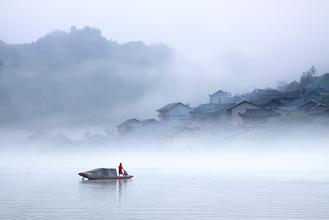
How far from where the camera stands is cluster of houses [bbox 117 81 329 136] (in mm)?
125562

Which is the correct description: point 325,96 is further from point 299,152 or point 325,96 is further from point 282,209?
point 282,209

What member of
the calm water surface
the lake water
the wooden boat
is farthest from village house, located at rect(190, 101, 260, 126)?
the lake water

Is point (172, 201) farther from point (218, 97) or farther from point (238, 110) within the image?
point (218, 97)

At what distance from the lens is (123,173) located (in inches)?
2928

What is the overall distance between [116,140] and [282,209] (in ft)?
404

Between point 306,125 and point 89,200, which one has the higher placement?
point 306,125

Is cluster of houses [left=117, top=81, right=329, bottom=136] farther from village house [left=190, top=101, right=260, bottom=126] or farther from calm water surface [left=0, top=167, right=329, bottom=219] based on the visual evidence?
calm water surface [left=0, top=167, right=329, bottom=219]

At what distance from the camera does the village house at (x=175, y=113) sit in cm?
15500

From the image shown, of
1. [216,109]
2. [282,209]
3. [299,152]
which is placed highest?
[216,109]

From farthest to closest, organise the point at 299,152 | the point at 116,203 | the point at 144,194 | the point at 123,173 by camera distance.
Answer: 1. the point at 299,152
2. the point at 123,173
3. the point at 144,194
4. the point at 116,203

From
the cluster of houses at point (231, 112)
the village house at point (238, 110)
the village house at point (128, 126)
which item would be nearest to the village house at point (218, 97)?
the cluster of houses at point (231, 112)

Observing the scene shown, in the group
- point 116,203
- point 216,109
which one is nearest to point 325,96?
point 216,109

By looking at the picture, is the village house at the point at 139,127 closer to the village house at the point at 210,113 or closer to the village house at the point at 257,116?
the village house at the point at 210,113

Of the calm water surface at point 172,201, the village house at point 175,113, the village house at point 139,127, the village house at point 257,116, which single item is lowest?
the calm water surface at point 172,201
